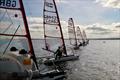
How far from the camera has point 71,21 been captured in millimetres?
75938

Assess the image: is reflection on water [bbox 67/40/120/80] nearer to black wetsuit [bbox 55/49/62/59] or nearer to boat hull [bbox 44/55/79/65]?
boat hull [bbox 44/55/79/65]

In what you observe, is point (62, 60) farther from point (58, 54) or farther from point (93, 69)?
point (93, 69)

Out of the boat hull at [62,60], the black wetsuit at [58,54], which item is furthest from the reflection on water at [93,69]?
the black wetsuit at [58,54]

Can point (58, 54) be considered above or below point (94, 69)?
above

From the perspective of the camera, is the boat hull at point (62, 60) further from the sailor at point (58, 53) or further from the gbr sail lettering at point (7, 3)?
the gbr sail lettering at point (7, 3)

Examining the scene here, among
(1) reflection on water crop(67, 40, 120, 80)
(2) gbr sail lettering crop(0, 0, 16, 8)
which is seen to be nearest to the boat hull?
(1) reflection on water crop(67, 40, 120, 80)

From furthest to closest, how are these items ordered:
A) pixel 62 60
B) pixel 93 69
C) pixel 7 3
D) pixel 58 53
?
pixel 62 60 < pixel 58 53 < pixel 93 69 < pixel 7 3

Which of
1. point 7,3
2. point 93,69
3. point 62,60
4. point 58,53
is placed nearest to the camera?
point 7,3

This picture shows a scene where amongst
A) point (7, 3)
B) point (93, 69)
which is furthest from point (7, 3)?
point (93, 69)

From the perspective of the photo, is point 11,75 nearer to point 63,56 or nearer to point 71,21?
point 63,56

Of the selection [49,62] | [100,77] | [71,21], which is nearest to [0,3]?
[100,77]

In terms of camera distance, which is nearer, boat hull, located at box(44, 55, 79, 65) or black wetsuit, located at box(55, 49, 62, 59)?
boat hull, located at box(44, 55, 79, 65)

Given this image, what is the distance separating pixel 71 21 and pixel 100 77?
4827 cm

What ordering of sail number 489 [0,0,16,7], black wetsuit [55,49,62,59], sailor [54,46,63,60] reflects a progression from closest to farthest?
1. sail number 489 [0,0,16,7]
2. sailor [54,46,63,60]
3. black wetsuit [55,49,62,59]
